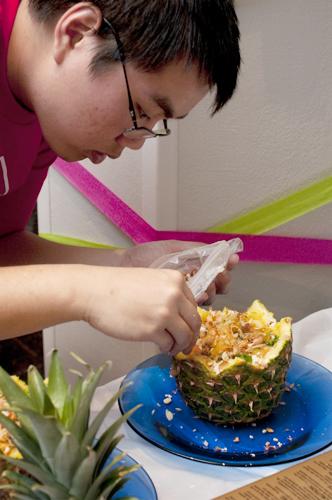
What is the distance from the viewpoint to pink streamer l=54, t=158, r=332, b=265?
4.92 feet

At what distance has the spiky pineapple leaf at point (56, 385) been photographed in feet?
2.28

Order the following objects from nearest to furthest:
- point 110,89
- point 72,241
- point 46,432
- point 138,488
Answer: point 46,432, point 138,488, point 110,89, point 72,241

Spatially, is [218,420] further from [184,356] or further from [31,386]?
[31,386]

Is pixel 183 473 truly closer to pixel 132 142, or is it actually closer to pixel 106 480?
pixel 106 480

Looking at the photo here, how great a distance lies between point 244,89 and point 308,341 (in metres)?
0.58

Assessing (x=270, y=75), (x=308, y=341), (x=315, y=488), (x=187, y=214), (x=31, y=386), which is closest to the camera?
(x=31, y=386)

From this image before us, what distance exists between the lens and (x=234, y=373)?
93 centimetres

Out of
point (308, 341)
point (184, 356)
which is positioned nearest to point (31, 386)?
point (184, 356)

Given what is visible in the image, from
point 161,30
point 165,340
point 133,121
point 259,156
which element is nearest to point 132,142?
point 133,121

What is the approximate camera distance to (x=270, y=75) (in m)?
1.40

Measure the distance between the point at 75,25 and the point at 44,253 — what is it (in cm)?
50

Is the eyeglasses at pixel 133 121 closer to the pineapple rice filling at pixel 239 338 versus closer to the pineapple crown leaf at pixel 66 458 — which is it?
the pineapple rice filling at pixel 239 338

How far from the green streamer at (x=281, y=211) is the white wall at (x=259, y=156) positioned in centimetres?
2

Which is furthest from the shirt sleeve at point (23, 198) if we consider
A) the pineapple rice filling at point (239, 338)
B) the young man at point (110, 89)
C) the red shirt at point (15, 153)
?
the pineapple rice filling at point (239, 338)
